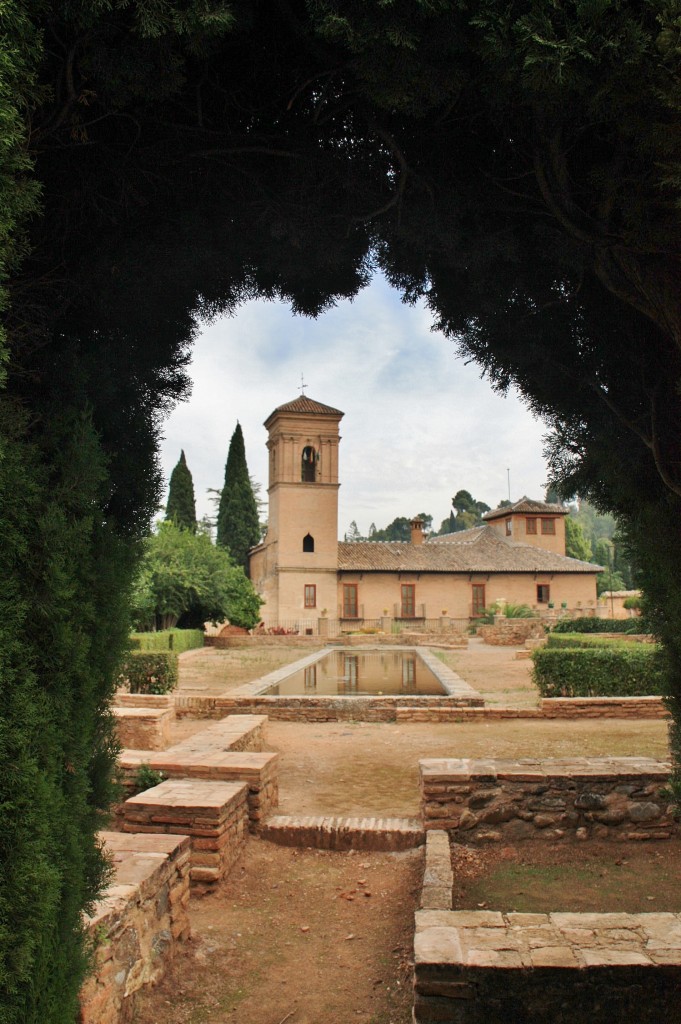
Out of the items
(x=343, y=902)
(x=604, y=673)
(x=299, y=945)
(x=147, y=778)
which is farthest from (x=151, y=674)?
(x=299, y=945)

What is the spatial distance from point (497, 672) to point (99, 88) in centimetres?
1756

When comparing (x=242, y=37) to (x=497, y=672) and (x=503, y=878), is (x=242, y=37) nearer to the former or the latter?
(x=503, y=878)

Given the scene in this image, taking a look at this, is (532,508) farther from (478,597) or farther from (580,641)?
(580,641)

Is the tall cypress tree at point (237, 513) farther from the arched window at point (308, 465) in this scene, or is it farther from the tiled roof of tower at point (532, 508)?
the tiled roof of tower at point (532, 508)

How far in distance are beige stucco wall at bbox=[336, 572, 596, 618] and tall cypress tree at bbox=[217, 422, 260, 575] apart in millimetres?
9504

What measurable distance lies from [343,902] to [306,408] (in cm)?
3379

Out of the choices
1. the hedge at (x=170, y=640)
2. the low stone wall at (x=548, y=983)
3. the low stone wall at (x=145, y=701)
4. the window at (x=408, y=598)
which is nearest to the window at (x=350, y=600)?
the window at (x=408, y=598)

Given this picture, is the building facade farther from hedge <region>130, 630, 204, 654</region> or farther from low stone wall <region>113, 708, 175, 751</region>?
low stone wall <region>113, 708, 175, 751</region>

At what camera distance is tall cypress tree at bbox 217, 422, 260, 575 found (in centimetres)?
4494

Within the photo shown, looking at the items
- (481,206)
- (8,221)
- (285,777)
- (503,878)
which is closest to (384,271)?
(481,206)

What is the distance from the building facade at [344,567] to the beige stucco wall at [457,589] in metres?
0.05

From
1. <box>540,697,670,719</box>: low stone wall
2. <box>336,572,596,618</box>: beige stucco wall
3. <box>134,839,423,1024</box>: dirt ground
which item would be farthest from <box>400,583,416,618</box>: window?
<box>134,839,423,1024</box>: dirt ground

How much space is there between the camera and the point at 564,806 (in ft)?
19.0

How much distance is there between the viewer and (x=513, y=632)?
30.0 metres
